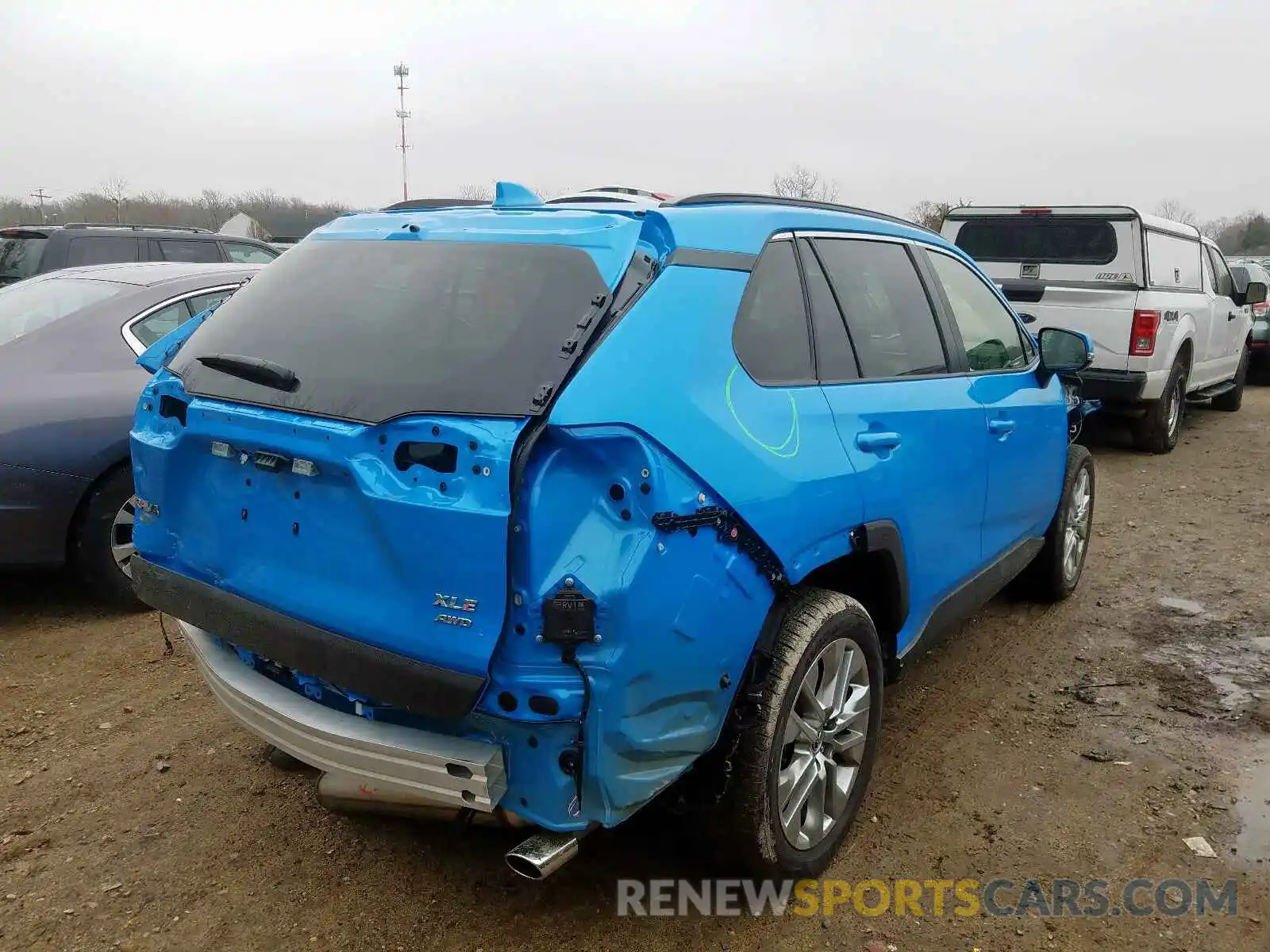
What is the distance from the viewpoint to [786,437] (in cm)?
247

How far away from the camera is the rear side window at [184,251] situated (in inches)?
393

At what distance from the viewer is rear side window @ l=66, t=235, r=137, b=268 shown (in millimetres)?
9102

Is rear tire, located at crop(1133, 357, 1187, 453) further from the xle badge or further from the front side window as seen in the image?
the xle badge

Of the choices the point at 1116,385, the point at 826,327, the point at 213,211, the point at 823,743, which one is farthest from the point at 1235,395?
the point at 213,211

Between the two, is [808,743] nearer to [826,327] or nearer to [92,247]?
[826,327]

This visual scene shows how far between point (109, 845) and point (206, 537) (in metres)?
1.15

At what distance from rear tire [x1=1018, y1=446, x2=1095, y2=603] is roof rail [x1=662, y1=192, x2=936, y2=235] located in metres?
1.95

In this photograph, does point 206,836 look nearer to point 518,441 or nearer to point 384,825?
point 384,825

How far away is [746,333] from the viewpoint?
251 cm

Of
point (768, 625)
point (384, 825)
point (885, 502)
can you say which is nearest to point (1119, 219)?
point (885, 502)

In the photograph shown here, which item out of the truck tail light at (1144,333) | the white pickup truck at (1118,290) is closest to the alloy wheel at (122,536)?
the white pickup truck at (1118,290)

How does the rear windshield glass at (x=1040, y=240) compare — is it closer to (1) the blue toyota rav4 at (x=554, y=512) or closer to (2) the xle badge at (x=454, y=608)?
(1) the blue toyota rav4 at (x=554, y=512)

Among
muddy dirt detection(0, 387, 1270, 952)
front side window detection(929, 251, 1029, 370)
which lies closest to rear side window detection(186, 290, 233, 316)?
muddy dirt detection(0, 387, 1270, 952)

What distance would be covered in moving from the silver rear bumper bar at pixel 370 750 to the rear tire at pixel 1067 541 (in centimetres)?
347
